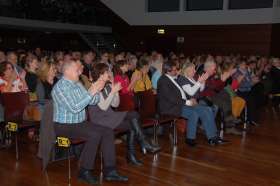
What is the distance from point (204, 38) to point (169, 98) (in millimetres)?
11163

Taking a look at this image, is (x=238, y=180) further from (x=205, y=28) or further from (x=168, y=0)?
(x=168, y=0)

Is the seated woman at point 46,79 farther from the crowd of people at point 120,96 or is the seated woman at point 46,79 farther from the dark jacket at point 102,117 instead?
the dark jacket at point 102,117

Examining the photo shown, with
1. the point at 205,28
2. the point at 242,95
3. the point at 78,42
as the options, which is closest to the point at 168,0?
the point at 205,28

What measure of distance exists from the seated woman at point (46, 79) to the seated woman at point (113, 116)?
1098mm

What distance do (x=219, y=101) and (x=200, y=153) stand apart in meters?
1.28

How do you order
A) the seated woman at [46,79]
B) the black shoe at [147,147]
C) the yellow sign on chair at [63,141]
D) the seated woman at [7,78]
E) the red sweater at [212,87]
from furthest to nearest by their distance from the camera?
the red sweater at [212,87]
the seated woman at [46,79]
the seated woman at [7,78]
the black shoe at [147,147]
the yellow sign on chair at [63,141]

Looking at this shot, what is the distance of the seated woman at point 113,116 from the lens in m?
4.08

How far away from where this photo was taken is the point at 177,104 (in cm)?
521

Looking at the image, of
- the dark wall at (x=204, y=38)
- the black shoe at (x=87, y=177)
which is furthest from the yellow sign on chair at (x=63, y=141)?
the dark wall at (x=204, y=38)

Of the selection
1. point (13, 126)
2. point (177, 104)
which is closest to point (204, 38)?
point (177, 104)

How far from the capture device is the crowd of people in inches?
151

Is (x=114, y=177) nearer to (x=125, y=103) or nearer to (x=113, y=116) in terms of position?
(x=113, y=116)

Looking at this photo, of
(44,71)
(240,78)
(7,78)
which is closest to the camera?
(7,78)

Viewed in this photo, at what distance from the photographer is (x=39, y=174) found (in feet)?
13.3
